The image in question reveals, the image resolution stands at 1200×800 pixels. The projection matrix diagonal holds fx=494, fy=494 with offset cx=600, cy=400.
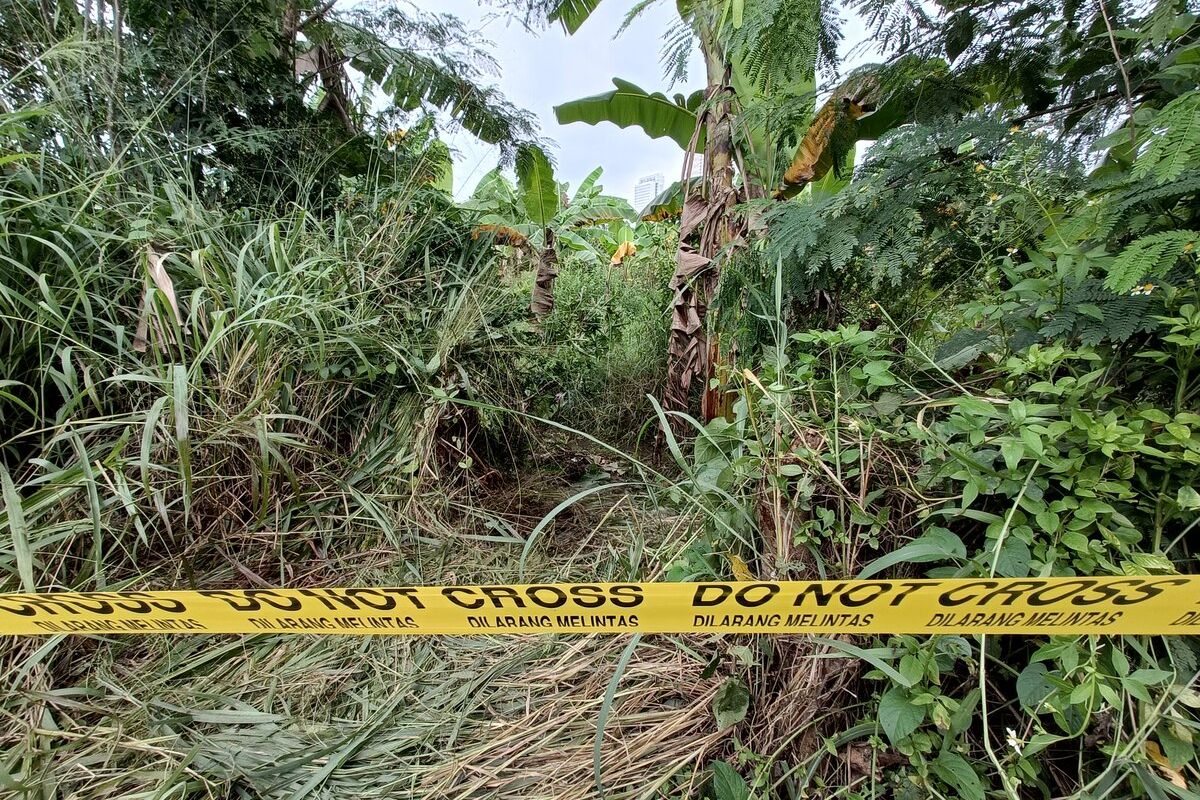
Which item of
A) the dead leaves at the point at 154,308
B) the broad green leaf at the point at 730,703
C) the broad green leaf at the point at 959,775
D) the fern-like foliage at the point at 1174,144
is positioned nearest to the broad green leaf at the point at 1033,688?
the broad green leaf at the point at 959,775

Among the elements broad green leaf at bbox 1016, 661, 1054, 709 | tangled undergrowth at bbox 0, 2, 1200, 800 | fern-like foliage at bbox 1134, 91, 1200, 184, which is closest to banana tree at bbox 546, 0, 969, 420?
tangled undergrowth at bbox 0, 2, 1200, 800

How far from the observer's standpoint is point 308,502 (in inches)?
71.4

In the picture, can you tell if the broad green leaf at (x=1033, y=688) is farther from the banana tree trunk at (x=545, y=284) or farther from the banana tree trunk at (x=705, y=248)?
the banana tree trunk at (x=545, y=284)

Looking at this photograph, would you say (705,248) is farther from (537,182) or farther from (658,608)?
(537,182)

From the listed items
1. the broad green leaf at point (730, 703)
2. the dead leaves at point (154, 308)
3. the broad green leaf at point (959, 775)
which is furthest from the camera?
the dead leaves at point (154, 308)

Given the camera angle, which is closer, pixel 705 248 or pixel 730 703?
pixel 730 703

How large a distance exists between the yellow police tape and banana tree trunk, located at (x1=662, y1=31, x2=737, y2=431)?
139 centimetres

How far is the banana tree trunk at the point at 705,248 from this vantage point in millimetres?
2301

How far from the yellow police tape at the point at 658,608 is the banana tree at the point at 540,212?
2173 mm

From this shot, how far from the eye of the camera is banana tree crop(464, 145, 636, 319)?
3.15m

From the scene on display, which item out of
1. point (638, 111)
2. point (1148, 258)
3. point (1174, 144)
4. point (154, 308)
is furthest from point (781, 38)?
point (638, 111)

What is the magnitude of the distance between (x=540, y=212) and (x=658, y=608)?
371 cm

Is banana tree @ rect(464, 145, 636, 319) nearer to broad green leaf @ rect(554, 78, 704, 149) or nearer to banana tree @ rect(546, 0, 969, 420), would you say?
broad green leaf @ rect(554, 78, 704, 149)

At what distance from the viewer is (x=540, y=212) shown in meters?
4.07
